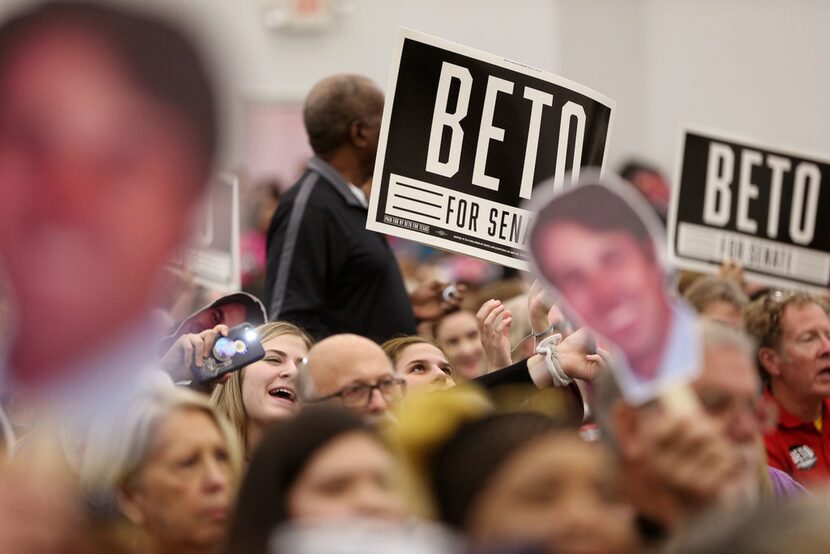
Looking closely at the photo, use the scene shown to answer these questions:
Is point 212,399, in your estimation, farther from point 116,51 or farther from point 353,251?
point 116,51

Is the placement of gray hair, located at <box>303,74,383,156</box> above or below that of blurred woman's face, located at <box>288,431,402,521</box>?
above

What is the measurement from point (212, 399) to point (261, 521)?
1.71 metres

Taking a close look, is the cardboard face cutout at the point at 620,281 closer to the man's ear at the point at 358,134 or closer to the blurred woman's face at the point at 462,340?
Answer: the man's ear at the point at 358,134

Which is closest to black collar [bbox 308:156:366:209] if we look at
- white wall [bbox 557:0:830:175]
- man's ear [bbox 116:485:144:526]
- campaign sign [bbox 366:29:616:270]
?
campaign sign [bbox 366:29:616:270]

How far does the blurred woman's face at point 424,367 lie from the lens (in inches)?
160

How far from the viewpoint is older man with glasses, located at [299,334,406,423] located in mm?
3434

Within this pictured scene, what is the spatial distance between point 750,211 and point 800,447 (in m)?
1.23

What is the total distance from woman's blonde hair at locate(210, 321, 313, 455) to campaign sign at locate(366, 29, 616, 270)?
0.38 meters

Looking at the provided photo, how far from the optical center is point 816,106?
37.6ft

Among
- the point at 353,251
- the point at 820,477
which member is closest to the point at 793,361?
the point at 820,477

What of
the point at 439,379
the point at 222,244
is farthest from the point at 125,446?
the point at 222,244

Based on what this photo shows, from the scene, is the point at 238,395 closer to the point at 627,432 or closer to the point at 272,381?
the point at 272,381

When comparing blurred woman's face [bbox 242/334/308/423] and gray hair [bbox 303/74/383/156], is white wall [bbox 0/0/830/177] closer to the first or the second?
gray hair [bbox 303/74/383/156]

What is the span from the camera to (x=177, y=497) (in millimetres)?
2535
